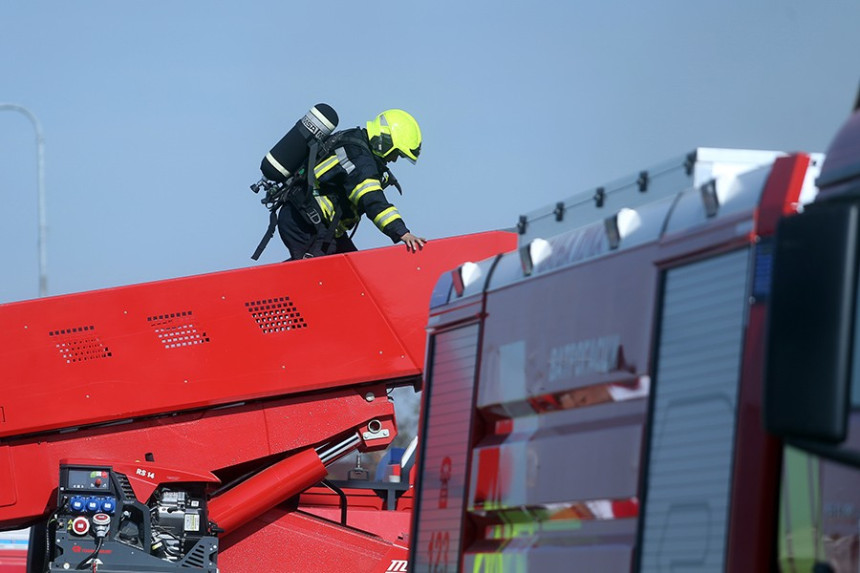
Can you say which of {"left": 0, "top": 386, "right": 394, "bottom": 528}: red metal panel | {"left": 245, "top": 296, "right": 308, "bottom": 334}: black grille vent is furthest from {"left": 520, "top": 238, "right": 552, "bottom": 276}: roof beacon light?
{"left": 0, "top": 386, "right": 394, "bottom": 528}: red metal panel

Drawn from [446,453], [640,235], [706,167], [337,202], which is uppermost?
[337,202]

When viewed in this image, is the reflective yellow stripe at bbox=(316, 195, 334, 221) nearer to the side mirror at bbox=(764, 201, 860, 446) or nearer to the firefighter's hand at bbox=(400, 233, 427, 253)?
the firefighter's hand at bbox=(400, 233, 427, 253)

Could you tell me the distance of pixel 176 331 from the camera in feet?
26.1

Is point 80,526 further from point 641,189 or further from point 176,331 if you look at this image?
point 641,189

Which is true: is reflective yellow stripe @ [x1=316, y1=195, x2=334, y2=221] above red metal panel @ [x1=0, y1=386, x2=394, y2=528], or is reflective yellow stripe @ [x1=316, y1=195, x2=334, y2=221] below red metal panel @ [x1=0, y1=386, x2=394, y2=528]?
above

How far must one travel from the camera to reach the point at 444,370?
5457 mm

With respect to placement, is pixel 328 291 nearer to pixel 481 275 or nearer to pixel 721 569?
pixel 481 275

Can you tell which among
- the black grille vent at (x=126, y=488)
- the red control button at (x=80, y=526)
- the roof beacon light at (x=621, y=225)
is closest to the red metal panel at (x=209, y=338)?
the black grille vent at (x=126, y=488)

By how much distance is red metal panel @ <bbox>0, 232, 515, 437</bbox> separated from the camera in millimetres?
7910

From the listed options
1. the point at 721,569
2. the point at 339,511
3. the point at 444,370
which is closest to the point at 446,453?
the point at 444,370

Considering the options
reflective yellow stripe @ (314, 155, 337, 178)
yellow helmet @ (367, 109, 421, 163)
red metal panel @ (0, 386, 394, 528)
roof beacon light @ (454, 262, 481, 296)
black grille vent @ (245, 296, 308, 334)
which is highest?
yellow helmet @ (367, 109, 421, 163)

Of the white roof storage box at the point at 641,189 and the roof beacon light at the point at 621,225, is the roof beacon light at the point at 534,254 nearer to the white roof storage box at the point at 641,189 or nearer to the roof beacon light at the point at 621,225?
the white roof storage box at the point at 641,189

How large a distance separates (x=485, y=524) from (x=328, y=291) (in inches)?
127

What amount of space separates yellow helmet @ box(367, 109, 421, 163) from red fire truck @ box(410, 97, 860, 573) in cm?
321
